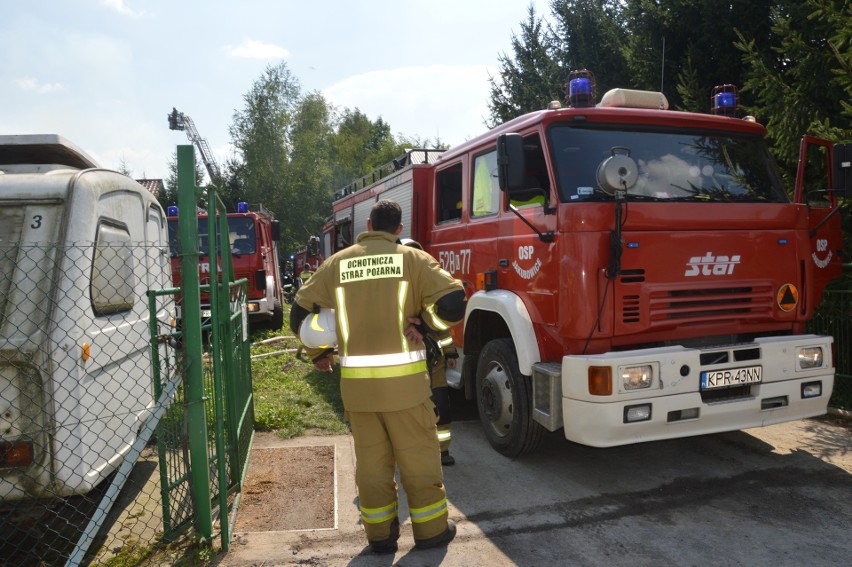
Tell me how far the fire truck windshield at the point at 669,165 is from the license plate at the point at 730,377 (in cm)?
117

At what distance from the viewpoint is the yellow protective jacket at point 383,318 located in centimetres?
314

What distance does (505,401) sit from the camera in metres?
4.67

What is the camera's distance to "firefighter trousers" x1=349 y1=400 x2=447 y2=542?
10.4ft

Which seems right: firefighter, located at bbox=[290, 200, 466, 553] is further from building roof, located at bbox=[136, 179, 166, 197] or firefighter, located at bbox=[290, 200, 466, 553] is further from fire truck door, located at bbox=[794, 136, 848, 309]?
building roof, located at bbox=[136, 179, 166, 197]

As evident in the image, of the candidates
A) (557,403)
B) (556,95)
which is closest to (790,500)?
(557,403)

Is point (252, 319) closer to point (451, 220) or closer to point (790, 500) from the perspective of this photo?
point (451, 220)

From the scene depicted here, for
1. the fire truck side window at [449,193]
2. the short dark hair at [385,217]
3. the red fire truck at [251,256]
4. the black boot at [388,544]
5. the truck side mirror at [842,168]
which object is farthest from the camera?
the red fire truck at [251,256]

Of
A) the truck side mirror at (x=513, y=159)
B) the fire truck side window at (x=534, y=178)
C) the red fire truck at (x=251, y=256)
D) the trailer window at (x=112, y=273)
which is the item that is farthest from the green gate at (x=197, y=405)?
the red fire truck at (x=251, y=256)

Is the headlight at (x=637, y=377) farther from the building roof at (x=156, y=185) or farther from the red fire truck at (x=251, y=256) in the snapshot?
the building roof at (x=156, y=185)

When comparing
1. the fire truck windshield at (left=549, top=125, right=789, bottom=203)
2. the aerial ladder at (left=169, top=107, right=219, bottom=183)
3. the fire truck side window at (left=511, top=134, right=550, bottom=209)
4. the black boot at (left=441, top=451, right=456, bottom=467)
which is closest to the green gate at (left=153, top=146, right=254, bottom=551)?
the black boot at (left=441, top=451, right=456, bottom=467)

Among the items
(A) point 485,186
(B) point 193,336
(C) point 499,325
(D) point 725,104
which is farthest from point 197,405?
(D) point 725,104

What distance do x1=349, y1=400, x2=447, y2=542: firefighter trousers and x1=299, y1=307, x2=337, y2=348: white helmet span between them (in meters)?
0.44

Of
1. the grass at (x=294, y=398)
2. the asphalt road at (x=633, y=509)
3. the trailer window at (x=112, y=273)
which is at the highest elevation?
the trailer window at (x=112, y=273)

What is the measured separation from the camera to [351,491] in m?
4.13
